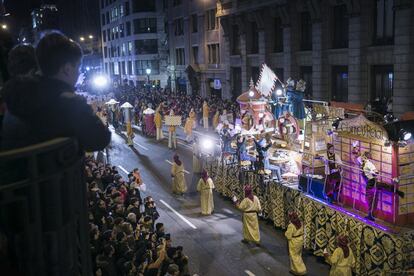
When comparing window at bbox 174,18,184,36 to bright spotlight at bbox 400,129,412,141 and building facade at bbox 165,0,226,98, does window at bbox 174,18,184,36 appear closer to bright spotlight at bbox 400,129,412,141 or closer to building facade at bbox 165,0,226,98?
building facade at bbox 165,0,226,98

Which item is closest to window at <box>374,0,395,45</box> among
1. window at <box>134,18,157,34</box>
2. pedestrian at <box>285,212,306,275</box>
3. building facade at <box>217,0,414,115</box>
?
building facade at <box>217,0,414,115</box>

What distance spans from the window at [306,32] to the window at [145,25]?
43381 millimetres

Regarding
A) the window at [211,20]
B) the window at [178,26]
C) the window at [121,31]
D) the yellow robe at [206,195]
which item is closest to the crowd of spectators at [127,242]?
the yellow robe at [206,195]

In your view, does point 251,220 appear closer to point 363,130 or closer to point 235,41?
point 363,130

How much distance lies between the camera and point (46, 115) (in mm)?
2746

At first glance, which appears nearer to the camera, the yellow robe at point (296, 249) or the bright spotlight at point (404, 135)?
the bright spotlight at point (404, 135)

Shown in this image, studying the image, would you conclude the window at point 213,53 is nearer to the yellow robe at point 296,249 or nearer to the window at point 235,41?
the window at point 235,41

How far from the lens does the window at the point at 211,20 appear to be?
46.2m

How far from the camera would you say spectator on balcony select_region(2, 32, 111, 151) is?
8.98 ft

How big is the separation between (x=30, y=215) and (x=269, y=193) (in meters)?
13.4

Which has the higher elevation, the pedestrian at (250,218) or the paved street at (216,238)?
the pedestrian at (250,218)

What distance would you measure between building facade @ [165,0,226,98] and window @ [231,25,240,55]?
6.41ft

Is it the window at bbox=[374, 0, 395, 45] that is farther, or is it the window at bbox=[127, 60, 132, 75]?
the window at bbox=[127, 60, 132, 75]

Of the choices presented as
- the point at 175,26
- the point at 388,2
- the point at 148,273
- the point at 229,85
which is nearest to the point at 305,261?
the point at 148,273
